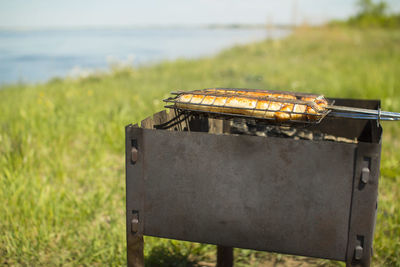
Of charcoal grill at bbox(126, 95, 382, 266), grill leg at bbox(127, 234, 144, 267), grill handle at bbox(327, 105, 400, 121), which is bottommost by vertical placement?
grill leg at bbox(127, 234, 144, 267)

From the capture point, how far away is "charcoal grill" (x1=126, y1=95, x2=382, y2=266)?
52.5 inches

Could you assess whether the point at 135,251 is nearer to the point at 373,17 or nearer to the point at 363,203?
the point at 363,203

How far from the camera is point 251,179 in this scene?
1.42m

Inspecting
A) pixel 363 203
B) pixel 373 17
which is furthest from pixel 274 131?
pixel 373 17

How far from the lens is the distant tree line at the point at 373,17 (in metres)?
34.7

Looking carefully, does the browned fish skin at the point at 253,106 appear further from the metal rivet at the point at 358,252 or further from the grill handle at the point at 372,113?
the metal rivet at the point at 358,252

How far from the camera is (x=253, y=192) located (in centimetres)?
143

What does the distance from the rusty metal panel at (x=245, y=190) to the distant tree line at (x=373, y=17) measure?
37.0m

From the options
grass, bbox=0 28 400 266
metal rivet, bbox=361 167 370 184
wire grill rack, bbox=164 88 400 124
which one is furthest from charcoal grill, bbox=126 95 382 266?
grass, bbox=0 28 400 266

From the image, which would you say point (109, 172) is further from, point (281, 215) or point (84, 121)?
point (281, 215)

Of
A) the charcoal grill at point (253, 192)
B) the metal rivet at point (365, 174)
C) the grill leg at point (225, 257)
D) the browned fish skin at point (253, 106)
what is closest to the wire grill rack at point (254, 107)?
the browned fish skin at point (253, 106)

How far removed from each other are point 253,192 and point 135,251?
571mm

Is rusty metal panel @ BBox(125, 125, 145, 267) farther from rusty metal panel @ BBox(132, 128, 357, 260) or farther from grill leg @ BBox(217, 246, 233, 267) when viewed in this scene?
grill leg @ BBox(217, 246, 233, 267)

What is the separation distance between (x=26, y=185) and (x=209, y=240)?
2.00 m
